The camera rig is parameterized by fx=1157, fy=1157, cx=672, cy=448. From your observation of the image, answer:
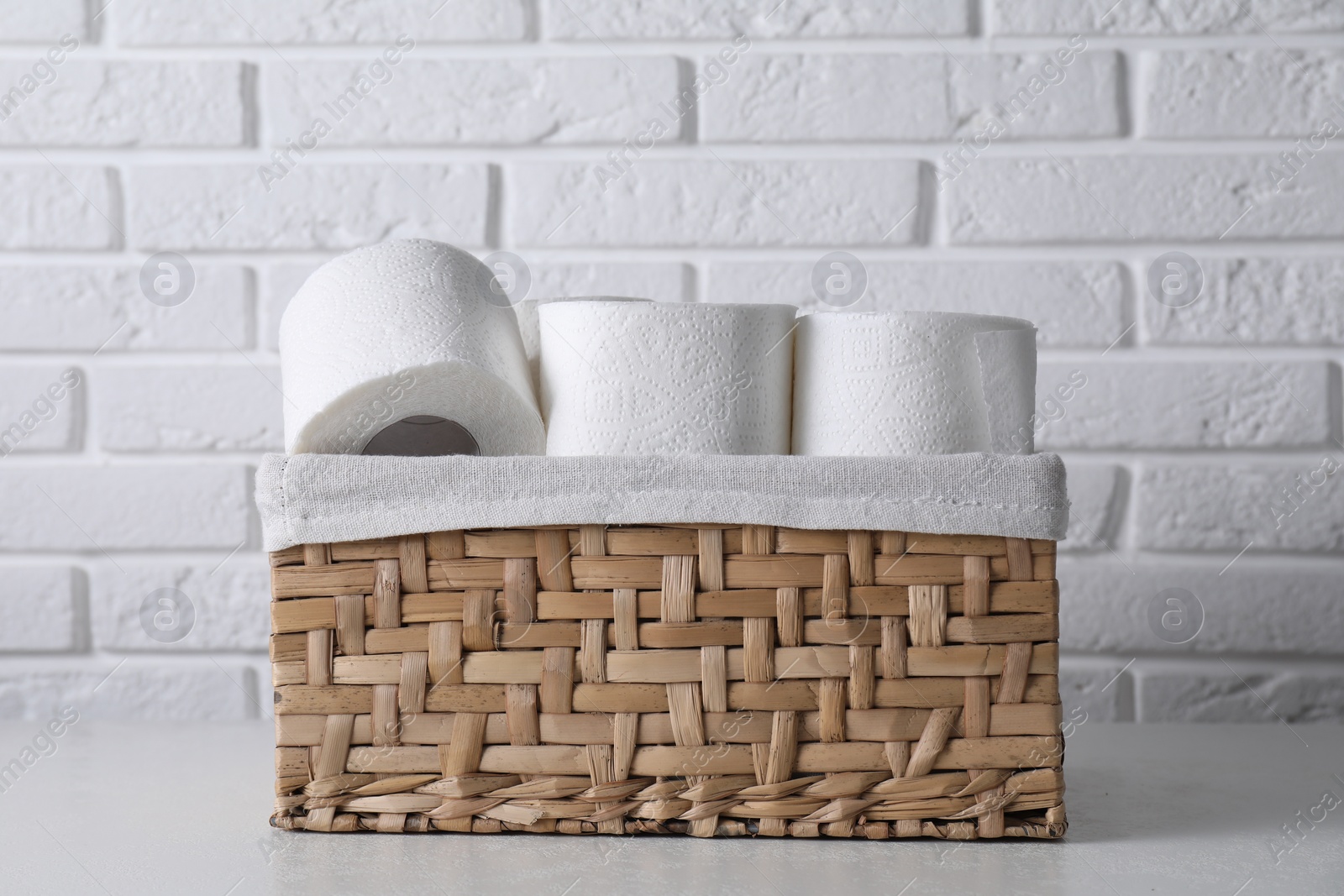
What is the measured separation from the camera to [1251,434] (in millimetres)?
930

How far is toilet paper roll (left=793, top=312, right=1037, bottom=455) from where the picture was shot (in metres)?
0.61

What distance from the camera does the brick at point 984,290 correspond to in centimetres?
94

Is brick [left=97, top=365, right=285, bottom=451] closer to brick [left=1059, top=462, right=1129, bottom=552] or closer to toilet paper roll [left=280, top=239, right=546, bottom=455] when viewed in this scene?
toilet paper roll [left=280, top=239, right=546, bottom=455]

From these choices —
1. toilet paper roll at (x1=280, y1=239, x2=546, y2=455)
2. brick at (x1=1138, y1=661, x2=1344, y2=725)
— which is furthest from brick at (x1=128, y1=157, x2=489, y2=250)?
brick at (x1=1138, y1=661, x2=1344, y2=725)

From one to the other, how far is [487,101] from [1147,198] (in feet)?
1.78

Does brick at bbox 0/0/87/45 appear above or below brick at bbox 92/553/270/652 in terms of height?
above

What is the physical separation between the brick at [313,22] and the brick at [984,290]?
10.9 inches

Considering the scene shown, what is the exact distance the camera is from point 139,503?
97cm

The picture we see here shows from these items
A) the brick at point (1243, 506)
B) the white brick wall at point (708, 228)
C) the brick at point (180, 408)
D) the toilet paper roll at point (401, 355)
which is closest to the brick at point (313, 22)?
the white brick wall at point (708, 228)

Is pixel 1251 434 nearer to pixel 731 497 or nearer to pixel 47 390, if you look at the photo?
pixel 731 497

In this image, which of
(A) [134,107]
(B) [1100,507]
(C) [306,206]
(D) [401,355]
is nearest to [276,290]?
(C) [306,206]

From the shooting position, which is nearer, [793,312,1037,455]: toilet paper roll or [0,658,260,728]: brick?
[793,312,1037,455]: toilet paper roll

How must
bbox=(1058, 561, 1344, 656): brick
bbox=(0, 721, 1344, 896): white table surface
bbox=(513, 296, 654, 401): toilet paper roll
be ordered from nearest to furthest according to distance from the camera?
bbox=(0, 721, 1344, 896): white table surface, bbox=(513, 296, 654, 401): toilet paper roll, bbox=(1058, 561, 1344, 656): brick

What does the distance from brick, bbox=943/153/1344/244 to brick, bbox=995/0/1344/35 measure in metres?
0.10
